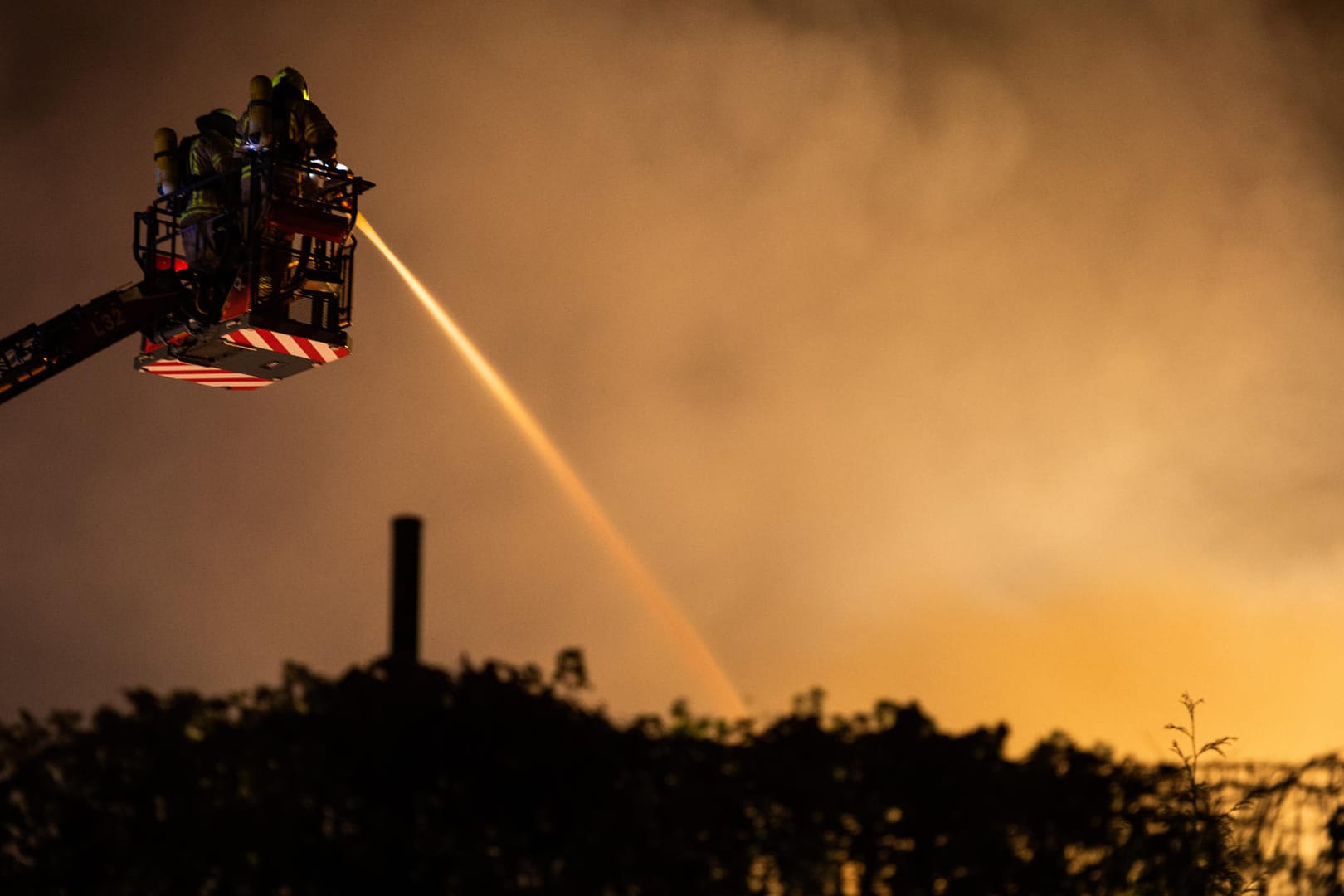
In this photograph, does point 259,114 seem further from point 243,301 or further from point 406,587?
point 406,587

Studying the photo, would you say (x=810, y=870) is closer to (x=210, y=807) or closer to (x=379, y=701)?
(x=379, y=701)

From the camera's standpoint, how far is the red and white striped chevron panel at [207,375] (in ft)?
57.1

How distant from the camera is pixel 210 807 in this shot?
813 cm

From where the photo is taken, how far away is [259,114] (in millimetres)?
16469

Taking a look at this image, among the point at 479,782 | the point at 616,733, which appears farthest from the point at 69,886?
the point at 616,733

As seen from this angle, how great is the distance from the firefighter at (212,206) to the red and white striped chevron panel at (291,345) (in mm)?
678

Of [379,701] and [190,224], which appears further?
[190,224]

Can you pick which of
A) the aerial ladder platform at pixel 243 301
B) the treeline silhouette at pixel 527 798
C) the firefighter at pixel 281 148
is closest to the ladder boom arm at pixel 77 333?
the aerial ladder platform at pixel 243 301

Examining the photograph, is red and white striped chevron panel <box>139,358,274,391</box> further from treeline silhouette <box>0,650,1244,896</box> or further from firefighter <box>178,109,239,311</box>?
treeline silhouette <box>0,650,1244,896</box>

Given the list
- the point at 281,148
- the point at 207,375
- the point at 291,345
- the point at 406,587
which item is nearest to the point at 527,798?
the point at 406,587

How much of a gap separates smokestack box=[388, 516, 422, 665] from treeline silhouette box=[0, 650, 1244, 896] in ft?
0.66

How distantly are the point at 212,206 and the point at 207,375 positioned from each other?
5.98 ft

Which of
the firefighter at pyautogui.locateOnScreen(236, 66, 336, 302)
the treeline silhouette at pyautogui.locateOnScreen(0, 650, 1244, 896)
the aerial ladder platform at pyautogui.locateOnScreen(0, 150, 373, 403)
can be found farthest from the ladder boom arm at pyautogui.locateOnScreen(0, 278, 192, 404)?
the treeline silhouette at pyautogui.locateOnScreen(0, 650, 1244, 896)

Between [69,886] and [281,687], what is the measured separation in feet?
5.07
